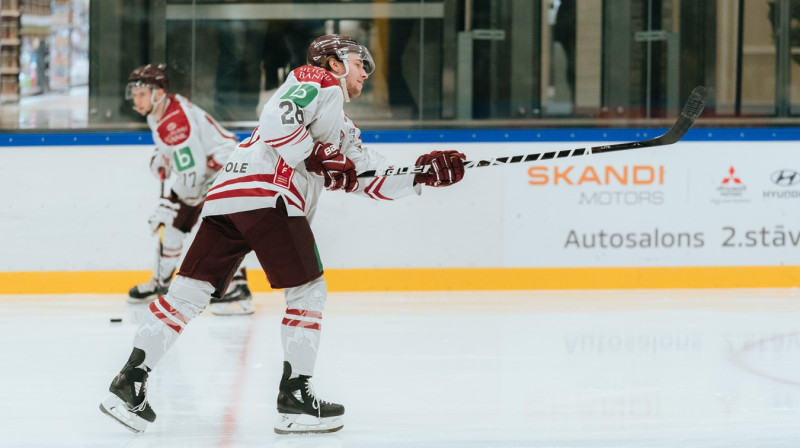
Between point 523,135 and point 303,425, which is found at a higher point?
point 523,135

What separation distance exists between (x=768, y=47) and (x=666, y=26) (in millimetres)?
531

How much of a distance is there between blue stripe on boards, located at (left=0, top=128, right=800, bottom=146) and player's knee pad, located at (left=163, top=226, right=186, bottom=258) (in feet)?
2.11

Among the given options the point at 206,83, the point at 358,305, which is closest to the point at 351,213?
the point at 358,305

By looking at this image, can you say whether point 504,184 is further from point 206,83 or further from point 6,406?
point 6,406

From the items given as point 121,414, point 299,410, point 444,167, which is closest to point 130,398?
point 121,414

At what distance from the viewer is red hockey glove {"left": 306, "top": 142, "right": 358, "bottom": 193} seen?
3.05 meters

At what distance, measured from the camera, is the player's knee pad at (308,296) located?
306cm

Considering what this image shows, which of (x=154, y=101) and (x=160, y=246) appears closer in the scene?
(x=154, y=101)

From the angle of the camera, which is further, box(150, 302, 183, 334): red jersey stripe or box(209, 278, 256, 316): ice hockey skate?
box(209, 278, 256, 316): ice hockey skate

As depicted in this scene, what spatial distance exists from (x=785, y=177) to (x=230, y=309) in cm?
271

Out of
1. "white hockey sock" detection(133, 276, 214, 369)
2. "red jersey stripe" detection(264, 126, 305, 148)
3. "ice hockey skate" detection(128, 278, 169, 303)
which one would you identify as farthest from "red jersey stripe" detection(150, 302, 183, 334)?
"ice hockey skate" detection(128, 278, 169, 303)

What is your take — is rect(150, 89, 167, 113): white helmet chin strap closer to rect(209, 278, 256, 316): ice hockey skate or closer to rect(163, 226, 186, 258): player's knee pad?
rect(163, 226, 186, 258): player's knee pad

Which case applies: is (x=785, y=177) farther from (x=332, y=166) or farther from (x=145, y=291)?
(x=332, y=166)

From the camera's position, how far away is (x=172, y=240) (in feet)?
17.5
